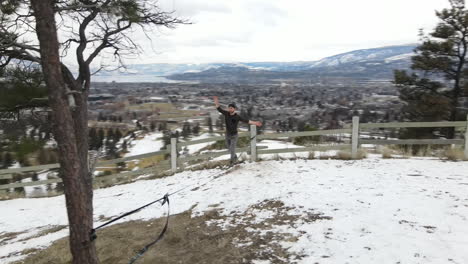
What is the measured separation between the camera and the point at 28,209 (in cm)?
1046

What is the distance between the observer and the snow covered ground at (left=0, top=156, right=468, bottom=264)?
4.50m

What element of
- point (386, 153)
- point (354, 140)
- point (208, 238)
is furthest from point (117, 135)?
point (208, 238)

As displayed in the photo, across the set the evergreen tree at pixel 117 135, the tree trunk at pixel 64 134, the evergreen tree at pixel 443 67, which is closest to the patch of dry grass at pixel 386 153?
the evergreen tree at pixel 443 67

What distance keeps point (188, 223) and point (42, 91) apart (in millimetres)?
4830

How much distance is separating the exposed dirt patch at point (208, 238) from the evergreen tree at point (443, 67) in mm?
12813

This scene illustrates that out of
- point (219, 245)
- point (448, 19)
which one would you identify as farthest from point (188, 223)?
point (448, 19)

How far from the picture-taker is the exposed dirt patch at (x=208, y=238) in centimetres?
491

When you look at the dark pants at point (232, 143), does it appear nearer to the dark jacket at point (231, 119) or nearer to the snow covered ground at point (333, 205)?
the dark jacket at point (231, 119)

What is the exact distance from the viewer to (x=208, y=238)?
560 cm

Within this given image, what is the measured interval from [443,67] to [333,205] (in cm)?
1339

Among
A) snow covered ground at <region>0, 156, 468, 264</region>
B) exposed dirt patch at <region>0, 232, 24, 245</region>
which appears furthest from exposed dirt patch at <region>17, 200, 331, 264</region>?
exposed dirt patch at <region>0, 232, 24, 245</region>

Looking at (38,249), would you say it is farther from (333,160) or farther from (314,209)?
(333,160)

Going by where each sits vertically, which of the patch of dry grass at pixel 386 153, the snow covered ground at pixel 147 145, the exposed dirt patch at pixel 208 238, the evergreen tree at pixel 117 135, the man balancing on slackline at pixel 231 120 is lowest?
the snow covered ground at pixel 147 145

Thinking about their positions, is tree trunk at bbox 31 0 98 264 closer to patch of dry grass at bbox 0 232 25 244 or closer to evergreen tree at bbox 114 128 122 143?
patch of dry grass at bbox 0 232 25 244
